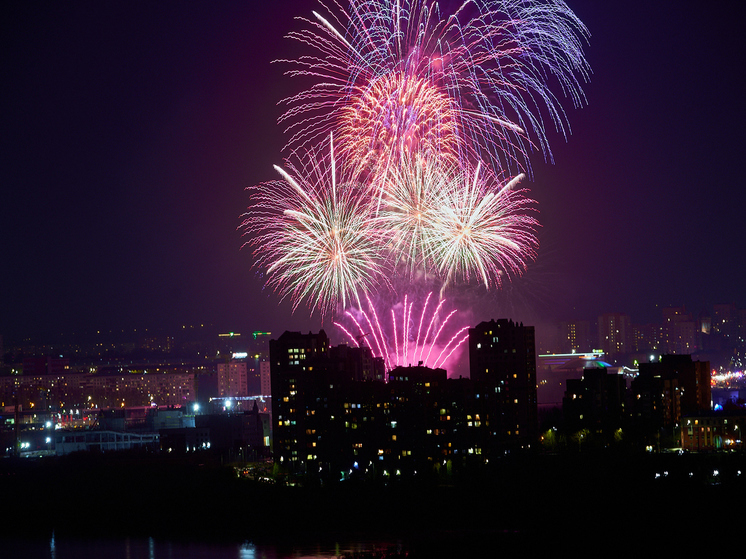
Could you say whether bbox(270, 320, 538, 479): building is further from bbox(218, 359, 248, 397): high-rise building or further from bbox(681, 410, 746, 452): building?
bbox(218, 359, 248, 397): high-rise building

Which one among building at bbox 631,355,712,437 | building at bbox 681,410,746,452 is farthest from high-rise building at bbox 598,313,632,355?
building at bbox 681,410,746,452

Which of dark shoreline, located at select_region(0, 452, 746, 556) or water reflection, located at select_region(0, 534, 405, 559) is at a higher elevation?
dark shoreline, located at select_region(0, 452, 746, 556)

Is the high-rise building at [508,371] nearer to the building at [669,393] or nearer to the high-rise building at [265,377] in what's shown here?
the building at [669,393]

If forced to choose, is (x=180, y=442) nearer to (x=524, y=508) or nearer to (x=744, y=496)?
(x=524, y=508)

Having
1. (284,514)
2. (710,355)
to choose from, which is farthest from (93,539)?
(710,355)

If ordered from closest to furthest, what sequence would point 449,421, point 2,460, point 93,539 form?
point 93,539 → point 449,421 → point 2,460

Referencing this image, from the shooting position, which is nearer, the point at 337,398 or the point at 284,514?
the point at 284,514

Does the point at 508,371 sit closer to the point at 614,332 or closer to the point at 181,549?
the point at 181,549

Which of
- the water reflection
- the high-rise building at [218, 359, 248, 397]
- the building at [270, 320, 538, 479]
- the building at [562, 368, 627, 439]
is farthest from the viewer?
the high-rise building at [218, 359, 248, 397]

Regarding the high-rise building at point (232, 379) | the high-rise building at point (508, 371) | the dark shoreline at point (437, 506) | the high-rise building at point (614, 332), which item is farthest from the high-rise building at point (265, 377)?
the dark shoreline at point (437, 506)

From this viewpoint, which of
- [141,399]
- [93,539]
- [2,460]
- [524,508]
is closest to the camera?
[524,508]

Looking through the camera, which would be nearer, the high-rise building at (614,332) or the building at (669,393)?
the building at (669,393)
